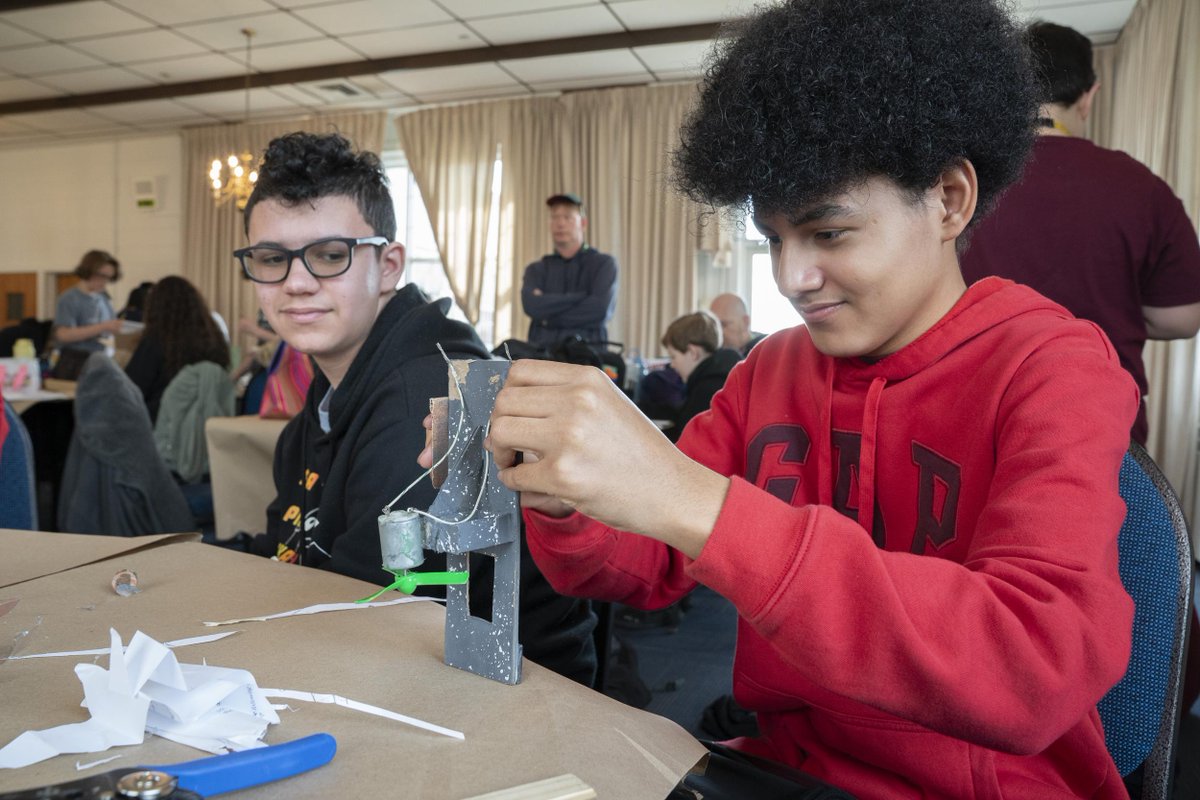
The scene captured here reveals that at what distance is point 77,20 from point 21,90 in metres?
2.33

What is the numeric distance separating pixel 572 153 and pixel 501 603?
7404 mm

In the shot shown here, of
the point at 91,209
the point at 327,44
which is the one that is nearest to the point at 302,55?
the point at 327,44

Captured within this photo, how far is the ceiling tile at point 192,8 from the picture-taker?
599 centimetres

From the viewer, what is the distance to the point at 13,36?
6.64 metres

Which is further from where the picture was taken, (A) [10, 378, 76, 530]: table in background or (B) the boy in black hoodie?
(A) [10, 378, 76, 530]: table in background

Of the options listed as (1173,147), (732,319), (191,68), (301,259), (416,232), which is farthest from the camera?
(416,232)

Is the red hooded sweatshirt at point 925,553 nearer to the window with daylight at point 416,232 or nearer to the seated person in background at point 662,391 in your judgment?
the seated person in background at point 662,391

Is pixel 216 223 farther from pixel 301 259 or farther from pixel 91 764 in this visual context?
pixel 91 764

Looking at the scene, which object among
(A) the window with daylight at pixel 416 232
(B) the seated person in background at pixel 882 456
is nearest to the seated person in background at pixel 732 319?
(A) the window with daylight at pixel 416 232

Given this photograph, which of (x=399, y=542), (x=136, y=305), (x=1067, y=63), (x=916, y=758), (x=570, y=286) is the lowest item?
(x=916, y=758)

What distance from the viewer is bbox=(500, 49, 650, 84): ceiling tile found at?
6781mm

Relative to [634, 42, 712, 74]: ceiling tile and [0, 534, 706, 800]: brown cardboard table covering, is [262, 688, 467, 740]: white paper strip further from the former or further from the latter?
[634, 42, 712, 74]: ceiling tile

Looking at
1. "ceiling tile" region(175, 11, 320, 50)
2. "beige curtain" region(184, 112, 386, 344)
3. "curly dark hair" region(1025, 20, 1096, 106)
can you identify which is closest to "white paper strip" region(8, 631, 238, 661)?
"curly dark hair" region(1025, 20, 1096, 106)

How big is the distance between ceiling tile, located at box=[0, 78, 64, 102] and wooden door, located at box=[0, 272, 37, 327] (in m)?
2.32
